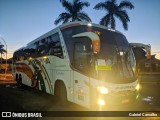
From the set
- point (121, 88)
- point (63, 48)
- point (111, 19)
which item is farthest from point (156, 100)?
point (111, 19)

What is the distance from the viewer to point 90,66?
23.0ft

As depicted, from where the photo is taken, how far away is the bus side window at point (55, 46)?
353 inches

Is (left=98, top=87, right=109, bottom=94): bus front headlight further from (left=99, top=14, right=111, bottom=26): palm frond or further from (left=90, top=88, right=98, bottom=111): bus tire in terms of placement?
(left=99, top=14, right=111, bottom=26): palm frond

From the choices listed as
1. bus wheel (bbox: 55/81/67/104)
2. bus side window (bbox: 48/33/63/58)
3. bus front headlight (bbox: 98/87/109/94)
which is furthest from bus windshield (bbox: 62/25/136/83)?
bus wheel (bbox: 55/81/67/104)

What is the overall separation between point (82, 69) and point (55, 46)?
2.67 metres

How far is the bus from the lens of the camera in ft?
22.5

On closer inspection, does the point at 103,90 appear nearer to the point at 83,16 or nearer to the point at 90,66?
the point at 90,66

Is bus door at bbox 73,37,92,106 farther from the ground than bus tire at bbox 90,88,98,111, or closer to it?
farther from the ground

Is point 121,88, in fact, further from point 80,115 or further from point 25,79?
point 25,79

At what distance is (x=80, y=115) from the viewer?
7242 millimetres

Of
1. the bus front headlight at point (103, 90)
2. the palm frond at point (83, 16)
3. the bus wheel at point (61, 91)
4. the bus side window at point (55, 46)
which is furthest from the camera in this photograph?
the palm frond at point (83, 16)

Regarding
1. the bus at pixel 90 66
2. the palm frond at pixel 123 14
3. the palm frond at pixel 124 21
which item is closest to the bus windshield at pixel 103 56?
the bus at pixel 90 66

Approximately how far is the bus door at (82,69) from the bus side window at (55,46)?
1316 millimetres

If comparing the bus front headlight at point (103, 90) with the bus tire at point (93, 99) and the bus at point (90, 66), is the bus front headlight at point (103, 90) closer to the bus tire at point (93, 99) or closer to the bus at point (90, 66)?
the bus at point (90, 66)
